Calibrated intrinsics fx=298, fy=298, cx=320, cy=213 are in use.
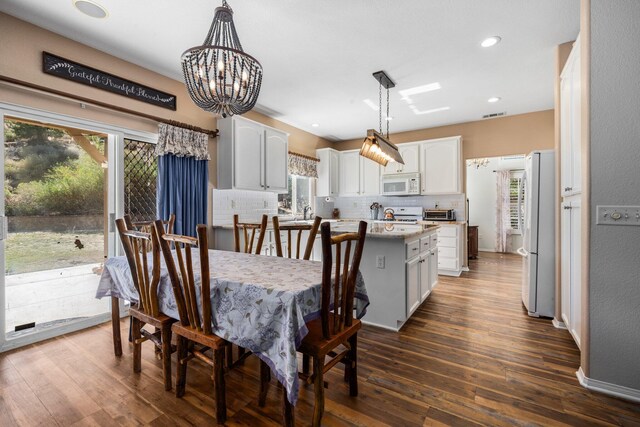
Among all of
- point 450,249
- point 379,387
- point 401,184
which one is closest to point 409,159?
point 401,184

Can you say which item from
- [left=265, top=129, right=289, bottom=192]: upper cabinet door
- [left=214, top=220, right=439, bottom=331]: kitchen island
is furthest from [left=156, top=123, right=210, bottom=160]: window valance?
[left=214, top=220, right=439, bottom=331]: kitchen island

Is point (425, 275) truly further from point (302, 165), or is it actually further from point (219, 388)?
point (302, 165)

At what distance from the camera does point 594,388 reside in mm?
1764

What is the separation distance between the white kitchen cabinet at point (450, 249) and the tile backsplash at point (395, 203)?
51 centimetres

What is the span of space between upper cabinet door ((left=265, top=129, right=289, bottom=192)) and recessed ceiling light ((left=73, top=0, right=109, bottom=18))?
6.92 feet

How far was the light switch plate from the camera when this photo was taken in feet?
5.40

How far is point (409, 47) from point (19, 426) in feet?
12.1

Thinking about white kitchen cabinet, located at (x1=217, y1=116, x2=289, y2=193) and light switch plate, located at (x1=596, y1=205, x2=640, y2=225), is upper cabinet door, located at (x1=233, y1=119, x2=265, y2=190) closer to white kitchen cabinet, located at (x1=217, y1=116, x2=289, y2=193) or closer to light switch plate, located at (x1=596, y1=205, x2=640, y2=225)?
white kitchen cabinet, located at (x1=217, y1=116, x2=289, y2=193)

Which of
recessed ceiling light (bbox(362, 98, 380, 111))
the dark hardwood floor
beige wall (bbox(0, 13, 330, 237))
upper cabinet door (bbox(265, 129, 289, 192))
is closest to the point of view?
the dark hardwood floor

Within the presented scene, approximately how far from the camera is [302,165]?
17.6ft

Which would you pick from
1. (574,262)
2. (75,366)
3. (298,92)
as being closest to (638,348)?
(574,262)

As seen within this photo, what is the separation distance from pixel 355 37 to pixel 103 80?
2282 millimetres

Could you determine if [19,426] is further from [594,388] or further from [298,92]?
[298,92]

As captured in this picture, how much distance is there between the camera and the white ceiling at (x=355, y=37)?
2.18 metres
